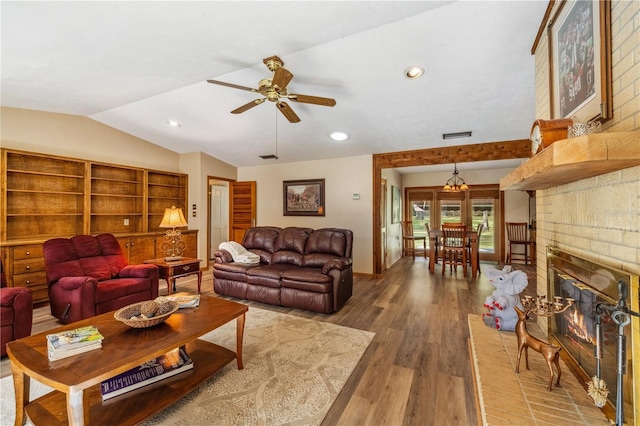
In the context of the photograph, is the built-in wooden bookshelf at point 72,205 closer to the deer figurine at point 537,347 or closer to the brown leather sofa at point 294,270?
the brown leather sofa at point 294,270

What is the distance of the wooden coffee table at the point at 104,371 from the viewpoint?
128 centimetres

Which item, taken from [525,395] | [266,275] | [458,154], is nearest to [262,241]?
[266,275]

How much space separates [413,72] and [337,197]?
9.91 ft

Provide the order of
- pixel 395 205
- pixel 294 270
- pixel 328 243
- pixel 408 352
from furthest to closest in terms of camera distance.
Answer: pixel 395 205, pixel 328 243, pixel 294 270, pixel 408 352

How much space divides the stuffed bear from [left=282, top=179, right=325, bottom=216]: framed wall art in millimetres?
3709

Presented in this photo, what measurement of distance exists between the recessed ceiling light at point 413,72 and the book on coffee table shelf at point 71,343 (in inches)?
130

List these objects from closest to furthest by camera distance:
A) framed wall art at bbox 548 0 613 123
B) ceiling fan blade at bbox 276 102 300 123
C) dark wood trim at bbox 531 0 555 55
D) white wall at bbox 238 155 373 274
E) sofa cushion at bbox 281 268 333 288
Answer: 1. framed wall art at bbox 548 0 613 123
2. dark wood trim at bbox 531 0 555 55
3. ceiling fan blade at bbox 276 102 300 123
4. sofa cushion at bbox 281 268 333 288
5. white wall at bbox 238 155 373 274

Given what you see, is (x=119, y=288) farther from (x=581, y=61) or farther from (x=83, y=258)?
(x=581, y=61)

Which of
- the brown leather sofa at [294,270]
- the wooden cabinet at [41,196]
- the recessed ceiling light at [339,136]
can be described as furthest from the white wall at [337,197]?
the wooden cabinet at [41,196]

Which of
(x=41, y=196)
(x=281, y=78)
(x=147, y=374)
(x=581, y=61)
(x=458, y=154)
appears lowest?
(x=147, y=374)

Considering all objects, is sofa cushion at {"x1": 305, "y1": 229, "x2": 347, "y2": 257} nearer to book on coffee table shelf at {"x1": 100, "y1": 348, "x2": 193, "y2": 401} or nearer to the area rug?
the area rug

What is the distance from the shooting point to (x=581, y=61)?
140 cm

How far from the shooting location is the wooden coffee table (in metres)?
1.28

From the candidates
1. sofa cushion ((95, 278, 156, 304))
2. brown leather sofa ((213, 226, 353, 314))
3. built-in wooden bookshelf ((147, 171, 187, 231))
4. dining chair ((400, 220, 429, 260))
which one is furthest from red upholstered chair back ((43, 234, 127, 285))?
dining chair ((400, 220, 429, 260))
